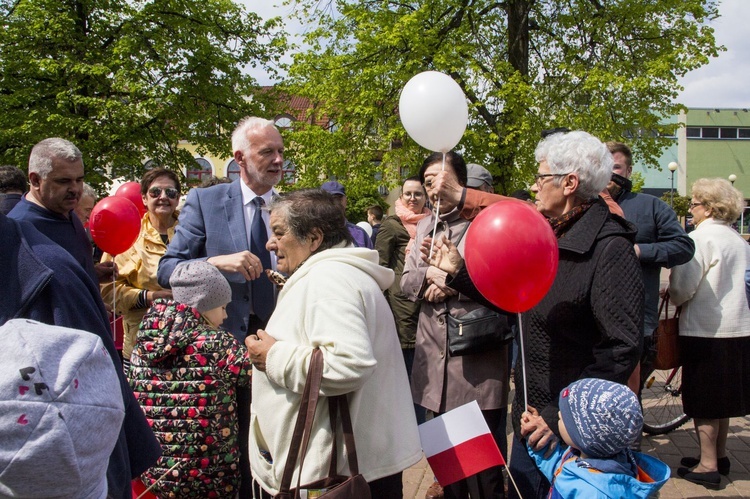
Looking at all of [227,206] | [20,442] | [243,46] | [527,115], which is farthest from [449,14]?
[20,442]

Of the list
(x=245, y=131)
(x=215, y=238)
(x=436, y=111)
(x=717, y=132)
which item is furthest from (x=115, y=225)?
(x=717, y=132)

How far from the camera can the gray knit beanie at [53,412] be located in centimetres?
108

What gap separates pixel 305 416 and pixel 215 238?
1.42 metres

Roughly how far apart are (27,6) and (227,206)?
Result: 53.8 ft

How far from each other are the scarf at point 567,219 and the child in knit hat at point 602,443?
67cm

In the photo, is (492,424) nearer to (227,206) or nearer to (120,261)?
(227,206)

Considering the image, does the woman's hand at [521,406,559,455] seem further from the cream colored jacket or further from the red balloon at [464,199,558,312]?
the cream colored jacket

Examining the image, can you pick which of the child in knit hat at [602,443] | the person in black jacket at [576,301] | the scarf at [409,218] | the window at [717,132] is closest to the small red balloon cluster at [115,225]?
the scarf at [409,218]

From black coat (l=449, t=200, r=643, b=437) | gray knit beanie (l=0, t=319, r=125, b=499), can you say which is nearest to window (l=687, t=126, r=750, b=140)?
black coat (l=449, t=200, r=643, b=437)

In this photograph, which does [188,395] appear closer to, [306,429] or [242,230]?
[306,429]

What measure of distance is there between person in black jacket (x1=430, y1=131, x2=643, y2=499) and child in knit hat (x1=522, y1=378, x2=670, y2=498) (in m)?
0.16

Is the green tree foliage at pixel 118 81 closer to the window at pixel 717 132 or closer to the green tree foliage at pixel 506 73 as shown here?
the green tree foliage at pixel 506 73

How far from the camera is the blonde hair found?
14.2 ft

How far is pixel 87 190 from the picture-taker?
515cm
